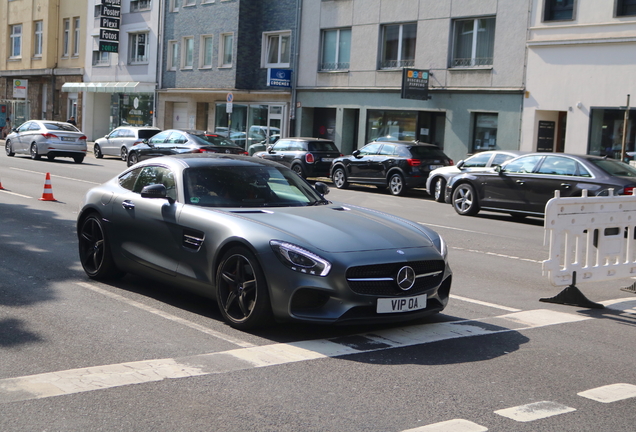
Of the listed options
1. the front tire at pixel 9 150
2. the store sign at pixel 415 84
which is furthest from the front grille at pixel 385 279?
the front tire at pixel 9 150

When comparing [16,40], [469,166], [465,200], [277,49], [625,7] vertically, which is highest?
[16,40]

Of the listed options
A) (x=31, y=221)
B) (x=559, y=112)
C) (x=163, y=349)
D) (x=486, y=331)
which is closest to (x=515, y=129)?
(x=559, y=112)

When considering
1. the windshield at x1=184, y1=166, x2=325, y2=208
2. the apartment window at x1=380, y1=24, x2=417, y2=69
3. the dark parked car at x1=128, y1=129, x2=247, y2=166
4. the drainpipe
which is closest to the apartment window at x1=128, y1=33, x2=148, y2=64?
the drainpipe

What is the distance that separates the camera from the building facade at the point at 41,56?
49.2 meters

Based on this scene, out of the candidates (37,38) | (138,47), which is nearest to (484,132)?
(138,47)

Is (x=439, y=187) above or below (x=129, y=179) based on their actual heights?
below

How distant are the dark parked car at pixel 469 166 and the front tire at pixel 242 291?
12751 mm

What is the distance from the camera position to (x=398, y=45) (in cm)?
3025

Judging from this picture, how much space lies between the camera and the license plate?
6.16 meters

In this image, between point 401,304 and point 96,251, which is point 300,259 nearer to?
point 401,304

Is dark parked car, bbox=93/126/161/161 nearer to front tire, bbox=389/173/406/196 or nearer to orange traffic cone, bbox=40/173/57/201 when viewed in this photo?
front tire, bbox=389/173/406/196

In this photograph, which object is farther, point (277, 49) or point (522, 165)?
point (277, 49)

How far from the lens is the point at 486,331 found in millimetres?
6797

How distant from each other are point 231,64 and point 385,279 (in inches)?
1257
